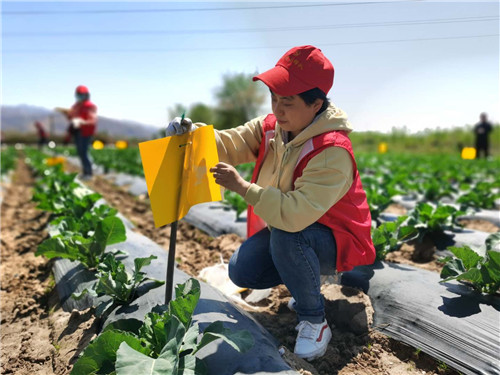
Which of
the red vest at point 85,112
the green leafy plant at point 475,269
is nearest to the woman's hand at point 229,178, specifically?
the green leafy plant at point 475,269

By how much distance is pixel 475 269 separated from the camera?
2035mm

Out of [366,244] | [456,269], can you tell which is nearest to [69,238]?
[366,244]

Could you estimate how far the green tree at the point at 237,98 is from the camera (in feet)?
85.6

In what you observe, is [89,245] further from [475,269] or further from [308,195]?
[475,269]

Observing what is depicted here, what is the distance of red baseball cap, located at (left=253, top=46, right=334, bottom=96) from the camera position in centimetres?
182

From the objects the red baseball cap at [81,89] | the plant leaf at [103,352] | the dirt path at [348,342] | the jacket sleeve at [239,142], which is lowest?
the dirt path at [348,342]

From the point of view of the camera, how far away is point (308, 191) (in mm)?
1781

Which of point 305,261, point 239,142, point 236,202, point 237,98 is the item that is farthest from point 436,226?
point 237,98

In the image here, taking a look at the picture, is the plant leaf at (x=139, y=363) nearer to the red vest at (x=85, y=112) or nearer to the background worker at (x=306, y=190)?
the background worker at (x=306, y=190)

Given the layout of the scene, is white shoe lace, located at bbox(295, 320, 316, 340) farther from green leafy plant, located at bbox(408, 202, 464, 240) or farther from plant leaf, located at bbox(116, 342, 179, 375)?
green leafy plant, located at bbox(408, 202, 464, 240)

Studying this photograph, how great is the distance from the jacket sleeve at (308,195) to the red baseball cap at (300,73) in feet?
1.00

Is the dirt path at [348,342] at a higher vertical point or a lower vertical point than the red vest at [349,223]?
lower

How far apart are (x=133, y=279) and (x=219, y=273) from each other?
85cm

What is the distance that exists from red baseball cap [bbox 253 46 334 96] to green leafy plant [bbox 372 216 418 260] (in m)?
1.19
